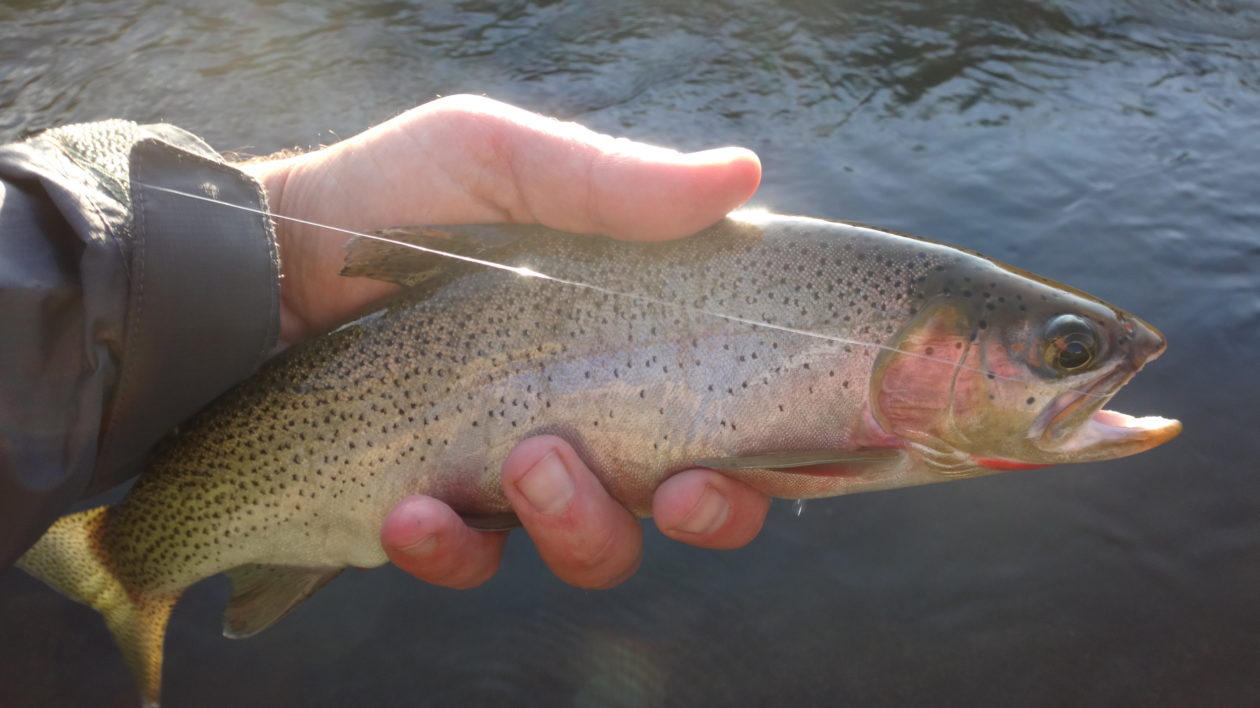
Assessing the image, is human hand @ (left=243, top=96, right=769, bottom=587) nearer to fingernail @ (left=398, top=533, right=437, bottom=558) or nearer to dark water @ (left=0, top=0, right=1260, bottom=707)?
fingernail @ (left=398, top=533, right=437, bottom=558)

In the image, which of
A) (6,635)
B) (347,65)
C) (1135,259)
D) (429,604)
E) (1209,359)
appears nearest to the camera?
(6,635)

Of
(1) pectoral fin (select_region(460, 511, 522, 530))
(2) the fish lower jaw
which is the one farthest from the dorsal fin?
(2) the fish lower jaw

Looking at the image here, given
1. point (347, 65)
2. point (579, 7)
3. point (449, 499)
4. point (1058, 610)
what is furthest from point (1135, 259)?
point (347, 65)

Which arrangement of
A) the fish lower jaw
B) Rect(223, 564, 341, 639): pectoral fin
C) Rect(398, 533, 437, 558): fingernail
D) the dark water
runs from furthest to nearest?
the dark water, Rect(223, 564, 341, 639): pectoral fin, Rect(398, 533, 437, 558): fingernail, the fish lower jaw

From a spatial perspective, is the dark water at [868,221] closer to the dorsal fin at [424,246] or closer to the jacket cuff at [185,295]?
the jacket cuff at [185,295]

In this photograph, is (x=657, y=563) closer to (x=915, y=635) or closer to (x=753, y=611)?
(x=753, y=611)

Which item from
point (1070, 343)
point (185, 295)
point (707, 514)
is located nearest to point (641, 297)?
point (707, 514)

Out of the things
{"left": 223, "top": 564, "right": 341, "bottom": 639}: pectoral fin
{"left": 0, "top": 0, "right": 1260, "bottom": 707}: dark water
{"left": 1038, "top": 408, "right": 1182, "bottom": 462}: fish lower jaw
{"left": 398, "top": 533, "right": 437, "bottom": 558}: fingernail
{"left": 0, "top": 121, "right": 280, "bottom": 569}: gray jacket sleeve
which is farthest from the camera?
{"left": 0, "top": 0, "right": 1260, "bottom": 707}: dark water

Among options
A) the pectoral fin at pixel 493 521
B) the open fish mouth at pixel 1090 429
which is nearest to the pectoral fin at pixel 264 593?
the pectoral fin at pixel 493 521
